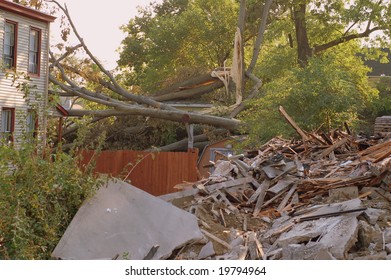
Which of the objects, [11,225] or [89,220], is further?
[89,220]

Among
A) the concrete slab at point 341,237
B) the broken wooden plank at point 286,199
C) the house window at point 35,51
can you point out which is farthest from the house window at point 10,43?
the concrete slab at point 341,237

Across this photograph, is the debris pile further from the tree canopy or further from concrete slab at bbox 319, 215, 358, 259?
the tree canopy

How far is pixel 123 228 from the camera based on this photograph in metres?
9.50

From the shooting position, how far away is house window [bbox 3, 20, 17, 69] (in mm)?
22469

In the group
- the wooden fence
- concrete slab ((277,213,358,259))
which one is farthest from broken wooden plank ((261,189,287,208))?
the wooden fence

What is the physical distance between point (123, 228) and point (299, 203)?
3344 millimetres

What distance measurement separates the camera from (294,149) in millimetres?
14945

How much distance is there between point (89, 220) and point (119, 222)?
40 centimetres

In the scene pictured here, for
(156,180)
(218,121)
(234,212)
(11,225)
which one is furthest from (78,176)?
(218,121)

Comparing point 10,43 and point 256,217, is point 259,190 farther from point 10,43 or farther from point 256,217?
point 10,43

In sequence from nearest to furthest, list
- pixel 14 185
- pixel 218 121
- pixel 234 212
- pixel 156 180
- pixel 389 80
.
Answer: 1. pixel 14 185
2. pixel 234 212
3. pixel 156 180
4. pixel 218 121
5. pixel 389 80

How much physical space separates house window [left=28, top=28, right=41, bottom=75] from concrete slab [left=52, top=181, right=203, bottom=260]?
48.3ft

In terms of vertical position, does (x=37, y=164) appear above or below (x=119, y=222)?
above

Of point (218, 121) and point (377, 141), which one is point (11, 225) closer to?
point (377, 141)
